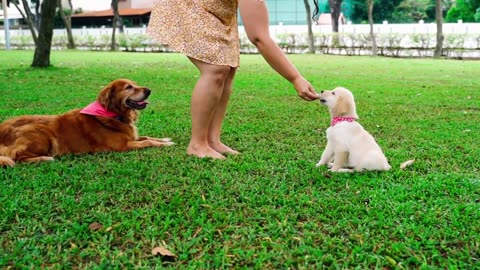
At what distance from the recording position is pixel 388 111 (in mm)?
6363

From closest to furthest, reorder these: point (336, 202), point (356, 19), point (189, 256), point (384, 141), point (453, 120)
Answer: point (189, 256) → point (336, 202) → point (384, 141) → point (453, 120) → point (356, 19)

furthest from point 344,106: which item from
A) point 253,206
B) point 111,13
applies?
point 111,13

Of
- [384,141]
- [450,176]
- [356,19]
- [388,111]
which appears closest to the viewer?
[450,176]

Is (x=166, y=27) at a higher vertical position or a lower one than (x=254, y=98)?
higher

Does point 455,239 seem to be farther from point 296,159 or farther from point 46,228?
point 46,228

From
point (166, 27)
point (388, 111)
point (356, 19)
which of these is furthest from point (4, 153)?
point (356, 19)

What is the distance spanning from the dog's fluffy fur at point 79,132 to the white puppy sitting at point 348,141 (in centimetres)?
157

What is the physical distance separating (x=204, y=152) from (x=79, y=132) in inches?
39.7

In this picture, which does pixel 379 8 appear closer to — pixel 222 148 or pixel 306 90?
pixel 222 148

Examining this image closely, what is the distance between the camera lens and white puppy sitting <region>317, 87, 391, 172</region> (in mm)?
3398

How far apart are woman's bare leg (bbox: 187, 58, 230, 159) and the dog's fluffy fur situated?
56cm

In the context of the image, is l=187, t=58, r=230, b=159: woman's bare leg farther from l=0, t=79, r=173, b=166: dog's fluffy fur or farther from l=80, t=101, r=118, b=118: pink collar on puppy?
l=80, t=101, r=118, b=118: pink collar on puppy

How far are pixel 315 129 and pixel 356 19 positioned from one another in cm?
4248

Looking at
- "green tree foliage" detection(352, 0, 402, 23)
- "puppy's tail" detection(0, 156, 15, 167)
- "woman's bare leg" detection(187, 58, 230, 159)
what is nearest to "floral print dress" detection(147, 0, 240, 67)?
"woman's bare leg" detection(187, 58, 230, 159)
